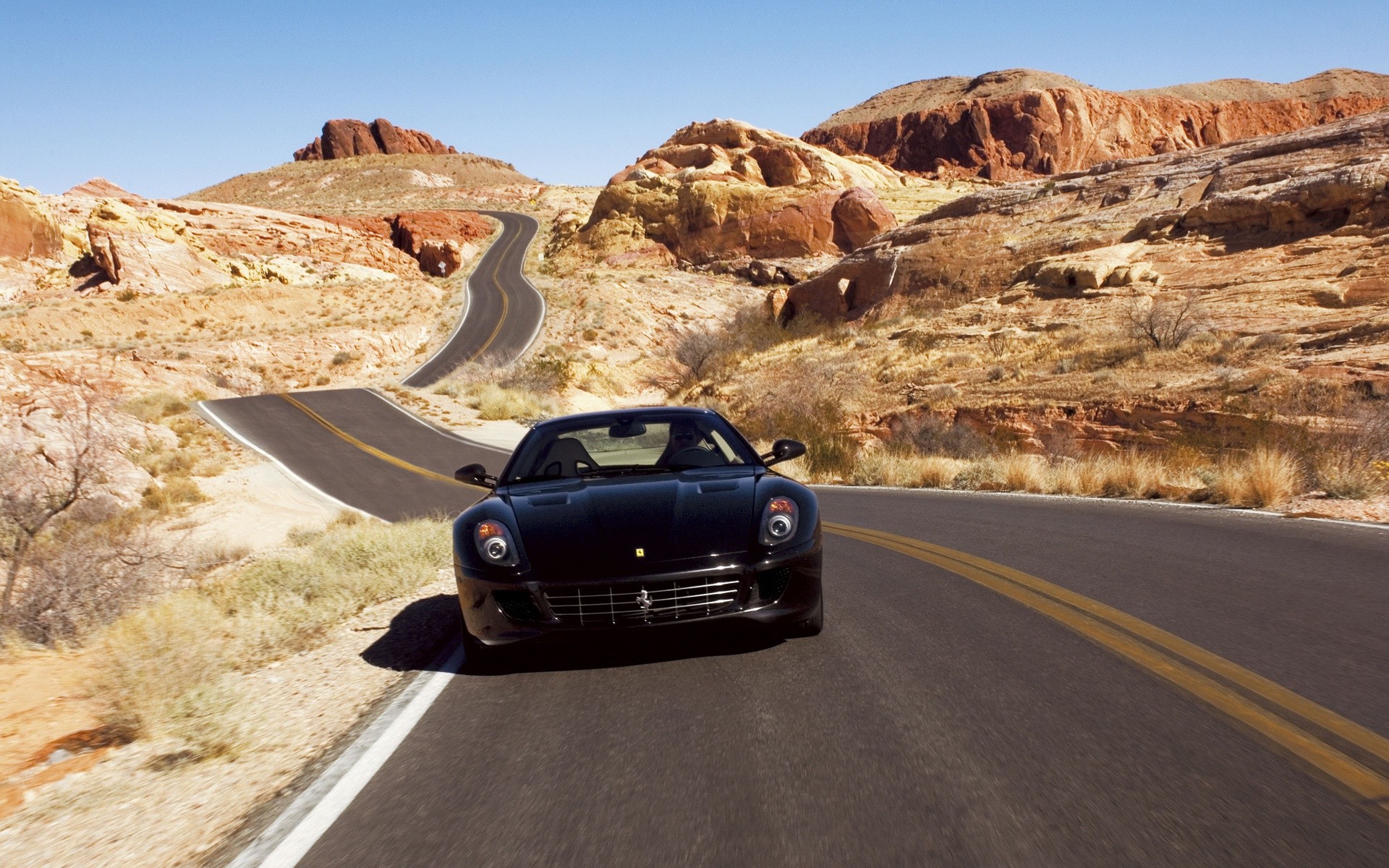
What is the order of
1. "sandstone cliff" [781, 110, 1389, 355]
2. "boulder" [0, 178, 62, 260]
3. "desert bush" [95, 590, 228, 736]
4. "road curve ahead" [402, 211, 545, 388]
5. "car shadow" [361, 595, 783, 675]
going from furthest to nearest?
"boulder" [0, 178, 62, 260] < "road curve ahead" [402, 211, 545, 388] < "sandstone cliff" [781, 110, 1389, 355] < "car shadow" [361, 595, 783, 675] < "desert bush" [95, 590, 228, 736]

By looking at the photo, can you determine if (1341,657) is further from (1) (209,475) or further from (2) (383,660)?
(1) (209,475)

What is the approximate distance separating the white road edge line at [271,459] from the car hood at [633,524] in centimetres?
1229

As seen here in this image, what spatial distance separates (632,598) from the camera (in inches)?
171

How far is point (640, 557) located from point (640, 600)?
0.21 meters

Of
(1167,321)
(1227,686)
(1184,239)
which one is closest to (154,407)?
(1167,321)

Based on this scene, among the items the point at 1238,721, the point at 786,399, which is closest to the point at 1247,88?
the point at 786,399

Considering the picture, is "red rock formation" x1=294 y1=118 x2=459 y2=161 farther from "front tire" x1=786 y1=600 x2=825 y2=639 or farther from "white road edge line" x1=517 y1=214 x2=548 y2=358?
"front tire" x1=786 y1=600 x2=825 y2=639

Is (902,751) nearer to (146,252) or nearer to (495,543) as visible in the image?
(495,543)

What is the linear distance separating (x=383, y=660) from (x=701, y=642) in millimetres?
1918

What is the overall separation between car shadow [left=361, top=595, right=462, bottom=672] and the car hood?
1.10m

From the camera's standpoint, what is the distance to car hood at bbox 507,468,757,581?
438 centimetres

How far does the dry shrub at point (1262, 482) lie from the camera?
9719 millimetres

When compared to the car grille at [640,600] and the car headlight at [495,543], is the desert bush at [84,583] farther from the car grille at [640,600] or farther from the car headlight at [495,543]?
the car grille at [640,600]

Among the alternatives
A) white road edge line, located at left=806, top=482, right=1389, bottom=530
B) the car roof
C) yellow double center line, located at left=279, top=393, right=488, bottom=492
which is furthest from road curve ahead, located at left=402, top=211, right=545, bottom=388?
the car roof
